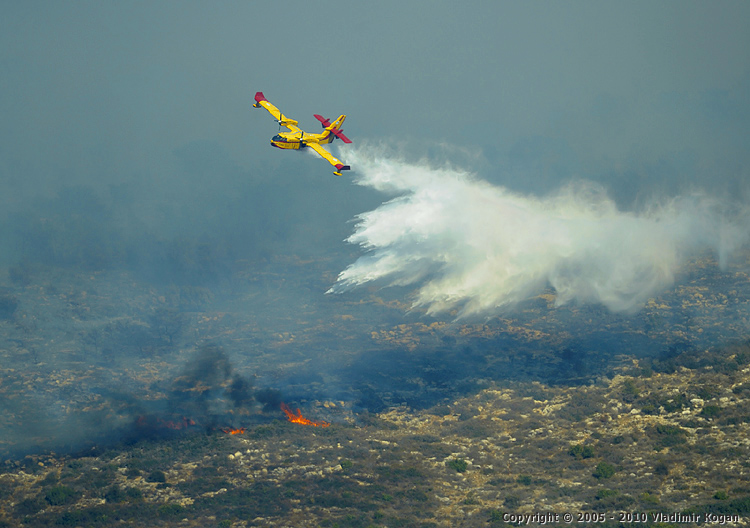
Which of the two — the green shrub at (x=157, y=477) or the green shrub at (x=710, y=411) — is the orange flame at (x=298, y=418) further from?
the green shrub at (x=710, y=411)

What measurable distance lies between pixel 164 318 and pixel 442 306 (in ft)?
195

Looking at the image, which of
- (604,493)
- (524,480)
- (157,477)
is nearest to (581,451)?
(524,480)

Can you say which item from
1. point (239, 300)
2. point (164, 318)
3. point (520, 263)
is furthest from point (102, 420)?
point (520, 263)

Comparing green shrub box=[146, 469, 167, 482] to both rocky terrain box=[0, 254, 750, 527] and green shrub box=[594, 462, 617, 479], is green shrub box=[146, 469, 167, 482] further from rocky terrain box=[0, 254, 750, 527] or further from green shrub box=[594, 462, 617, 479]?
green shrub box=[594, 462, 617, 479]

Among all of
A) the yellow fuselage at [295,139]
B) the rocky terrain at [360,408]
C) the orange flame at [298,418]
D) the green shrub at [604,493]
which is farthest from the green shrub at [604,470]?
the yellow fuselage at [295,139]

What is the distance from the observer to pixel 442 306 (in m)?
147

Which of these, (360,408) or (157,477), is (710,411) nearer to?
(360,408)

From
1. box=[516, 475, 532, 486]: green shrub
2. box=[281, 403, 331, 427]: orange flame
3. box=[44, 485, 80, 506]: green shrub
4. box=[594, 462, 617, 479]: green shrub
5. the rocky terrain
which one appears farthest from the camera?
box=[281, 403, 331, 427]: orange flame

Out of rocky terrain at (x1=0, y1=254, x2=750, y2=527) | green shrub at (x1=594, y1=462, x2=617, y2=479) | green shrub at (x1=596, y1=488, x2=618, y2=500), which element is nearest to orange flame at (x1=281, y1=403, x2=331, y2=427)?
rocky terrain at (x1=0, y1=254, x2=750, y2=527)

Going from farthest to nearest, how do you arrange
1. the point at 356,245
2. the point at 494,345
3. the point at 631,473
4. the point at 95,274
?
the point at 356,245 → the point at 95,274 → the point at 494,345 → the point at 631,473

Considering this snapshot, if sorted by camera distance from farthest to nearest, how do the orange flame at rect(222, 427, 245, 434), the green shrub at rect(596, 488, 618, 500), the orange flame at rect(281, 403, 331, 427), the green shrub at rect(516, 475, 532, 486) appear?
the orange flame at rect(281, 403, 331, 427)
the orange flame at rect(222, 427, 245, 434)
the green shrub at rect(516, 475, 532, 486)
the green shrub at rect(596, 488, 618, 500)

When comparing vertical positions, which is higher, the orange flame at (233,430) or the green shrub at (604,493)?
the orange flame at (233,430)

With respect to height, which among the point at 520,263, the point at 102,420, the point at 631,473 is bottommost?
the point at 631,473

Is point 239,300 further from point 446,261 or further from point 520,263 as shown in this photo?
point 520,263
